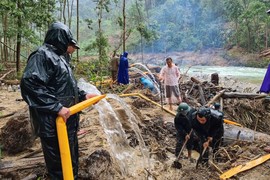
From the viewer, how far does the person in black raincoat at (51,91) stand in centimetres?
254

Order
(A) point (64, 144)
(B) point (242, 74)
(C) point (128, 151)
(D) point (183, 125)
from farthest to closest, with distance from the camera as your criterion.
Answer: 1. (B) point (242, 74)
2. (D) point (183, 125)
3. (C) point (128, 151)
4. (A) point (64, 144)

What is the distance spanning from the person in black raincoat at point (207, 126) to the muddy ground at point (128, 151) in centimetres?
32

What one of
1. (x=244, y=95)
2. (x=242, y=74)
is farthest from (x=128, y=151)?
(x=242, y=74)

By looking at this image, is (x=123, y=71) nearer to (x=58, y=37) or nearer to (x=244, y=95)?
(x=244, y=95)

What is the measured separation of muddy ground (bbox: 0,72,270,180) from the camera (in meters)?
3.59

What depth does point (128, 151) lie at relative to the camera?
500cm

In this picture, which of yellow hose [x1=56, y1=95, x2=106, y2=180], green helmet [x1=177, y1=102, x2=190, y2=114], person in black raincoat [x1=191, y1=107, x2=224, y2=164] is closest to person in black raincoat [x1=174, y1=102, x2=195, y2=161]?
green helmet [x1=177, y1=102, x2=190, y2=114]

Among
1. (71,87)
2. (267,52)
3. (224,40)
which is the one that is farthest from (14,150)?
(224,40)

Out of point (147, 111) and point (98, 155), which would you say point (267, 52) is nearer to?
point (98, 155)

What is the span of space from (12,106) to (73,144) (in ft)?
16.4

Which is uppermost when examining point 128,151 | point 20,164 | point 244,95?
point 244,95

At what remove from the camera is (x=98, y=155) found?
369 cm

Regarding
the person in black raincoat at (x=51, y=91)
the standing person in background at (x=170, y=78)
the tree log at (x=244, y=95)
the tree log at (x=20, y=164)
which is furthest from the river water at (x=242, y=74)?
the person in black raincoat at (x=51, y=91)

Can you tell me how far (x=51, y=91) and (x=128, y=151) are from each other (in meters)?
2.61
